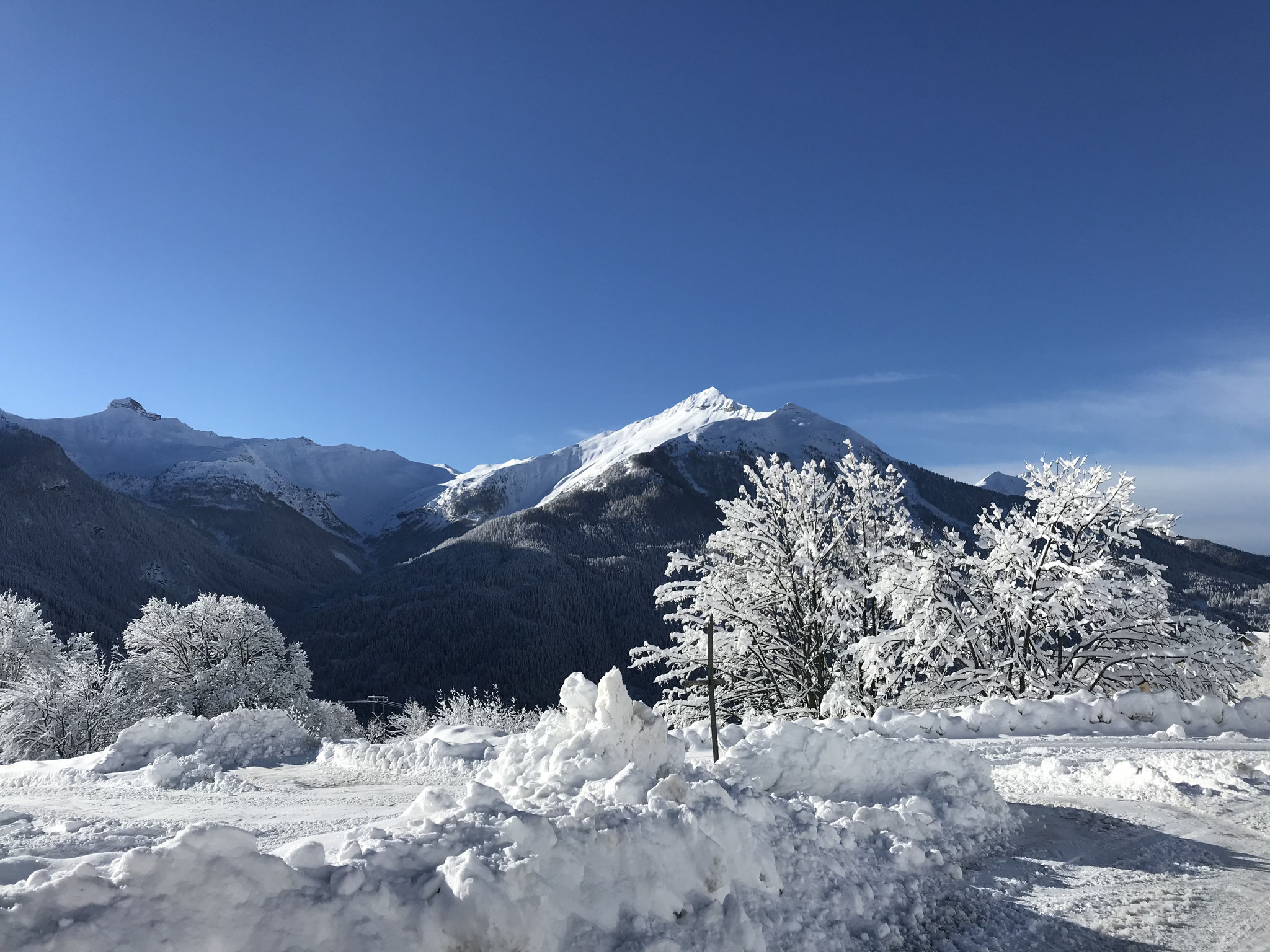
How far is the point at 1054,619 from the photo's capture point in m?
14.9

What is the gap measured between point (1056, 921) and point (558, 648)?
123 m

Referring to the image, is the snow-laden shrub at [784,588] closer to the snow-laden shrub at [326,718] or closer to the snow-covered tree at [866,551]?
the snow-covered tree at [866,551]

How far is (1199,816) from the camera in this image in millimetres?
7160

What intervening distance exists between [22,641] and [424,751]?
42303 millimetres

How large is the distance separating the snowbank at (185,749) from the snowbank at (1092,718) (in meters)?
7.61

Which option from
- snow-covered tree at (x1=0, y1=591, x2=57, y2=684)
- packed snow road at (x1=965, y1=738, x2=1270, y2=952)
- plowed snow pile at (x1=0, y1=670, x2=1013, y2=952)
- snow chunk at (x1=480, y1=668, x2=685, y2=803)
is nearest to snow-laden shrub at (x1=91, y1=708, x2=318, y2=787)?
snow chunk at (x1=480, y1=668, x2=685, y2=803)

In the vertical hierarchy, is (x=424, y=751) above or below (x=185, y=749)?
above

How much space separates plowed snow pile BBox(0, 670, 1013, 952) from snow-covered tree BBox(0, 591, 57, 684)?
39.7 m

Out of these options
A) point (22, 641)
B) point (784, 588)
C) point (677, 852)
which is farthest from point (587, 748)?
point (22, 641)

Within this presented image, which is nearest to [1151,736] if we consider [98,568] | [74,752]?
[74,752]

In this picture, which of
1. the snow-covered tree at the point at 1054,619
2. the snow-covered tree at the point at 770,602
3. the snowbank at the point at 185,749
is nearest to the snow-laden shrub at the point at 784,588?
the snow-covered tree at the point at 770,602

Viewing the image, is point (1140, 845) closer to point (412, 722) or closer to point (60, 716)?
point (60, 716)

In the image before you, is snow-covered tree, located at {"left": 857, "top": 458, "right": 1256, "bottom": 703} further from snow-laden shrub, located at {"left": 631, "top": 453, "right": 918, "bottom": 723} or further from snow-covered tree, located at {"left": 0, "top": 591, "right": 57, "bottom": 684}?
snow-covered tree, located at {"left": 0, "top": 591, "right": 57, "bottom": 684}

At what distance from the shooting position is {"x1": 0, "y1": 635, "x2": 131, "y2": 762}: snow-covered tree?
87.8 ft
